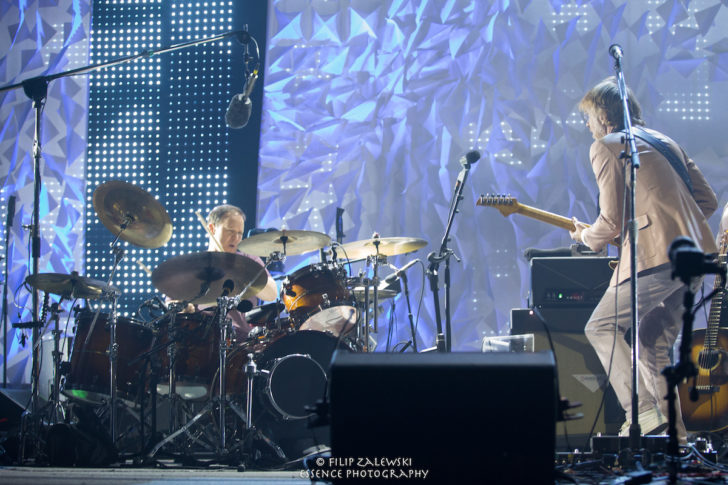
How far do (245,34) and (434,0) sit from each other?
3.12 m

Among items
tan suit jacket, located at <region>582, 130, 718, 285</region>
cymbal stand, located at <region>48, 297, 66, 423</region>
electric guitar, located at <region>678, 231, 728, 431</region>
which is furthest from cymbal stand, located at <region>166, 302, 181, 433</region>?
electric guitar, located at <region>678, 231, 728, 431</region>

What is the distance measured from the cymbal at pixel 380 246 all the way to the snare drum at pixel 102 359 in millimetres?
1674

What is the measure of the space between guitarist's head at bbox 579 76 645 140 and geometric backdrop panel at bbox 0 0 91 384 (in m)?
5.56

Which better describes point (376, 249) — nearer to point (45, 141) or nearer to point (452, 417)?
point (452, 417)

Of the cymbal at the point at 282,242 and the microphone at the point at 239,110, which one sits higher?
the microphone at the point at 239,110

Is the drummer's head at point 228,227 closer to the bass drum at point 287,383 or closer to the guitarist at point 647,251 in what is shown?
the bass drum at point 287,383

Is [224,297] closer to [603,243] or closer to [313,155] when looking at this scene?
[603,243]

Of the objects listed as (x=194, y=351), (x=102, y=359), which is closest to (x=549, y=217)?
(x=194, y=351)

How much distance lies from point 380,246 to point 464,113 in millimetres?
2450

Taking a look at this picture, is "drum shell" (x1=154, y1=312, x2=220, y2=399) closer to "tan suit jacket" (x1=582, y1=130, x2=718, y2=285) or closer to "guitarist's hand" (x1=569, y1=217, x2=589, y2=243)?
"guitarist's hand" (x1=569, y1=217, x2=589, y2=243)

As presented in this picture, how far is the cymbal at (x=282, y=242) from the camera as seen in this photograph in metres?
5.33

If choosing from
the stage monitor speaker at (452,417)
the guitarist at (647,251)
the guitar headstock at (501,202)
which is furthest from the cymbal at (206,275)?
the stage monitor speaker at (452,417)

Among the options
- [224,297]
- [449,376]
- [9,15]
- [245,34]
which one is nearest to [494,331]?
[224,297]

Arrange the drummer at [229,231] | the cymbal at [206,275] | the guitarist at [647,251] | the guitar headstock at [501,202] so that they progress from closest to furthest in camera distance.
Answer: the guitarist at [647,251]
the cymbal at [206,275]
the guitar headstock at [501,202]
the drummer at [229,231]
